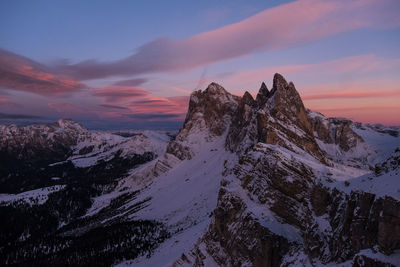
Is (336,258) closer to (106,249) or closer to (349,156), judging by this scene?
(106,249)

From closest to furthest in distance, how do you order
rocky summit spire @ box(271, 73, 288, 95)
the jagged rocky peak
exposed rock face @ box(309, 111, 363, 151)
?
the jagged rocky peak < rocky summit spire @ box(271, 73, 288, 95) < exposed rock face @ box(309, 111, 363, 151)

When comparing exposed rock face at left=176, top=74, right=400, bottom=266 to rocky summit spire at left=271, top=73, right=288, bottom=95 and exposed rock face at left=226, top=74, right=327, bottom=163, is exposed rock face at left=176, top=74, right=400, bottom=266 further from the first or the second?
rocky summit spire at left=271, top=73, right=288, bottom=95

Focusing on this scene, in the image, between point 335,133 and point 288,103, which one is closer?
point 288,103

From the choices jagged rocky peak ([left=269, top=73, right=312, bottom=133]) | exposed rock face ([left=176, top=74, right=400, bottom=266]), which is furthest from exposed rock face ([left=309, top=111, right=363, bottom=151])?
exposed rock face ([left=176, top=74, right=400, bottom=266])

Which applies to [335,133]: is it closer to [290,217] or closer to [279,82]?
[279,82]

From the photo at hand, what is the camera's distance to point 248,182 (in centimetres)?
5547

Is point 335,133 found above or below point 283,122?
below

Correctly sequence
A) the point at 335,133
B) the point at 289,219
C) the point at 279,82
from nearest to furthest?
1. the point at 289,219
2. the point at 279,82
3. the point at 335,133

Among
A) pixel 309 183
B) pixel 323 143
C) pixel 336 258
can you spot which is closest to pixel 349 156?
pixel 323 143

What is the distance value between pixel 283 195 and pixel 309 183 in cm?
500

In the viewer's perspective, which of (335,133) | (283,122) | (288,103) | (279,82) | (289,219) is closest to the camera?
(289,219)

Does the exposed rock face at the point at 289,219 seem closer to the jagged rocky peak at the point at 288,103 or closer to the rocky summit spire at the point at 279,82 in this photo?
the jagged rocky peak at the point at 288,103

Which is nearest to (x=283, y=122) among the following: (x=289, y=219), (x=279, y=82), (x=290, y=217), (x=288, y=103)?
(x=288, y=103)

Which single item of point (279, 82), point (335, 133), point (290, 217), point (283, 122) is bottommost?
point (290, 217)
